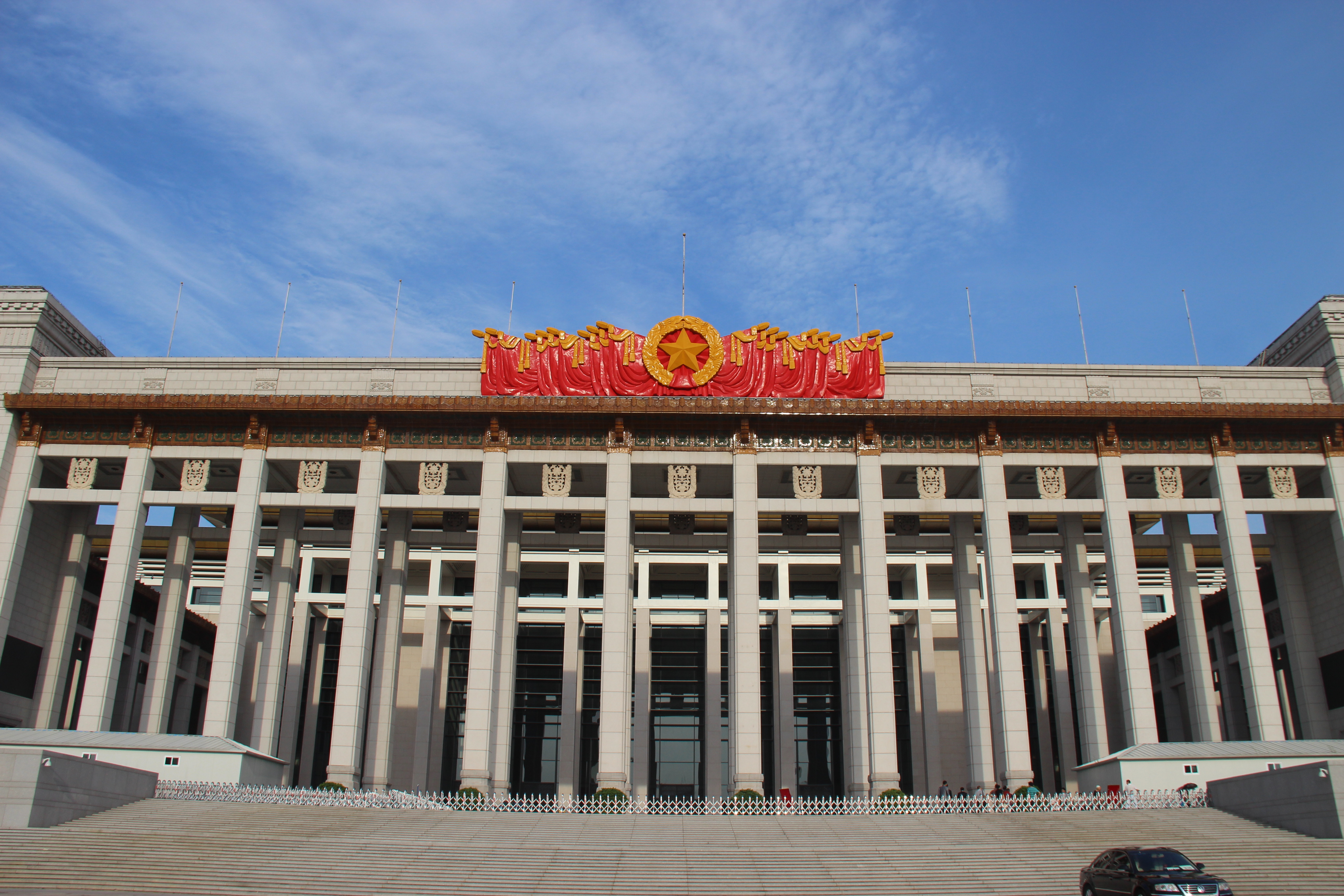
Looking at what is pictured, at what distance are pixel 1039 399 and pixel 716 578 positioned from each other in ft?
61.8

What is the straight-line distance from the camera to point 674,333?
37.6 metres

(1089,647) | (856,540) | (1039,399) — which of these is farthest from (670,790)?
(1039,399)

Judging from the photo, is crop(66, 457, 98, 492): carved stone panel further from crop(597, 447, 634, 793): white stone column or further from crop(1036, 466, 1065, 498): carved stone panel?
crop(1036, 466, 1065, 498): carved stone panel

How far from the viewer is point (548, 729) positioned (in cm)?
5138

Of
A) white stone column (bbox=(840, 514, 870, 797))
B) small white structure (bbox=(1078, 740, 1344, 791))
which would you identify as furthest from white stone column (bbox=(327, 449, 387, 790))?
small white structure (bbox=(1078, 740, 1344, 791))

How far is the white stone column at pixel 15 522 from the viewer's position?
35.2 m

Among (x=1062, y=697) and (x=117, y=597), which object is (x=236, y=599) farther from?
(x=1062, y=697)

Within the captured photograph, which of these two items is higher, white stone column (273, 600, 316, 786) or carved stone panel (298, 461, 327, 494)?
carved stone panel (298, 461, 327, 494)

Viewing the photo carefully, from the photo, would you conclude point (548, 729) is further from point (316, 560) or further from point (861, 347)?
point (861, 347)

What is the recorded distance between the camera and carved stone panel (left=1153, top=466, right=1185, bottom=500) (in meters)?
36.7

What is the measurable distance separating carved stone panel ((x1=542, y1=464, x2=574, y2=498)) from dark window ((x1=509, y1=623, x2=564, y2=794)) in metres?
15.6

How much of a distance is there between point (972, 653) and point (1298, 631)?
13.2 metres

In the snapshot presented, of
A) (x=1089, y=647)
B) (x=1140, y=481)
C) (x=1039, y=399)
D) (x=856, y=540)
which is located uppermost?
(x=1039, y=399)

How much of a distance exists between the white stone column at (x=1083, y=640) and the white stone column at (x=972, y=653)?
328 centimetres
